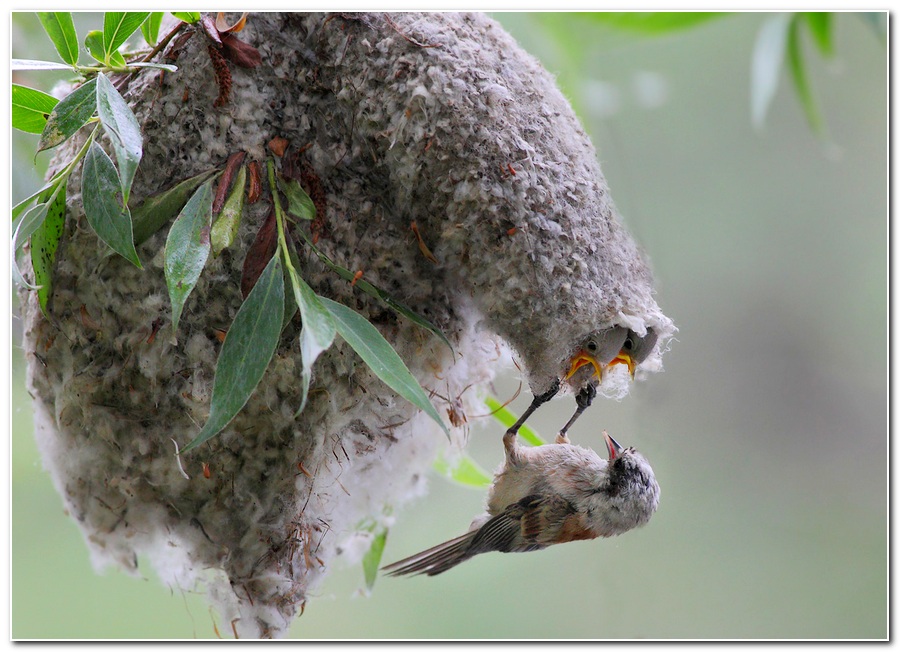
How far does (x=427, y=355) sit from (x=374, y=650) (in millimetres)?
379

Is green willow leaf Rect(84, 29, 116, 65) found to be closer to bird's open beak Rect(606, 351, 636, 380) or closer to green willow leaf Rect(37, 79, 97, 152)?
green willow leaf Rect(37, 79, 97, 152)

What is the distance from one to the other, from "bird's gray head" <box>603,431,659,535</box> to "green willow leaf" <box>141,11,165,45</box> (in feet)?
2.51

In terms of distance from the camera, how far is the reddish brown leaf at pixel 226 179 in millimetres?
801

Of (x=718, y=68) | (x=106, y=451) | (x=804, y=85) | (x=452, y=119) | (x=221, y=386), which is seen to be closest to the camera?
(x=221, y=386)

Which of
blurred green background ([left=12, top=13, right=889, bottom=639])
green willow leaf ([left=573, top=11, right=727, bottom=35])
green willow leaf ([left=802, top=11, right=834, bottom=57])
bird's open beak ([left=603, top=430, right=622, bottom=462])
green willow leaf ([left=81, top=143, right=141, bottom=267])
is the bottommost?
blurred green background ([left=12, top=13, right=889, bottom=639])

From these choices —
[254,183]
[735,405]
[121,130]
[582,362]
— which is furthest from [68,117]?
[735,405]

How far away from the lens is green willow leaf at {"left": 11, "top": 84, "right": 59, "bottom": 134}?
0.79m

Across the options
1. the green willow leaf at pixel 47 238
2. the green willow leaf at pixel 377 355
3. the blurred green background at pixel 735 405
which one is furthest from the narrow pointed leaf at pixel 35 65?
the blurred green background at pixel 735 405

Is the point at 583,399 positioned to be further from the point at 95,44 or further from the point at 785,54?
the point at 785,54

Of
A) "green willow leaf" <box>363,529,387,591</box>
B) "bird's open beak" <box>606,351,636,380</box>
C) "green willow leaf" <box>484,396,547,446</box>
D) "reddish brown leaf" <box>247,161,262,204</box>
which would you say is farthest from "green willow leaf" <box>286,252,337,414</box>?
"green willow leaf" <box>363,529,387,591</box>

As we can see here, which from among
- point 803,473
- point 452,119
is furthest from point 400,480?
point 803,473

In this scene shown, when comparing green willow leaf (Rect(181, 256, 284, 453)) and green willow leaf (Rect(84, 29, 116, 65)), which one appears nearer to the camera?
green willow leaf (Rect(181, 256, 284, 453))

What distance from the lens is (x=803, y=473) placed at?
252 cm
